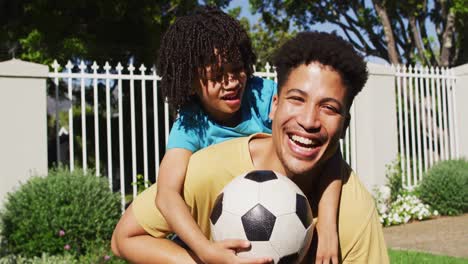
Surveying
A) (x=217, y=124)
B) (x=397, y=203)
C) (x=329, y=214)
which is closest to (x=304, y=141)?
(x=329, y=214)

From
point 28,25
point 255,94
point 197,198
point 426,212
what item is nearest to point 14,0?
point 28,25

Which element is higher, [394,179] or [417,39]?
[417,39]

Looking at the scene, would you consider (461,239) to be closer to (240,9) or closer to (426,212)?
(426,212)

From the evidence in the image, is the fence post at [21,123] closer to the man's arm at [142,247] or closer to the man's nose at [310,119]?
the man's arm at [142,247]

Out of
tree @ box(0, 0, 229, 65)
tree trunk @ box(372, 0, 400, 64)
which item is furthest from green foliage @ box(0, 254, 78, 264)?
tree trunk @ box(372, 0, 400, 64)

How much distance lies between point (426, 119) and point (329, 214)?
10895mm

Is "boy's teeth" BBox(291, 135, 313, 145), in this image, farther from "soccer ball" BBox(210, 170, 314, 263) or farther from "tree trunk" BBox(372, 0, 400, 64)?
"tree trunk" BBox(372, 0, 400, 64)

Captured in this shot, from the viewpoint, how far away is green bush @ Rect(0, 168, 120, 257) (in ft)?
21.5

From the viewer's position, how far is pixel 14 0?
1271 cm

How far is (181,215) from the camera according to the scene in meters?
2.49

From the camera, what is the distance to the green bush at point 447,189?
10.1m

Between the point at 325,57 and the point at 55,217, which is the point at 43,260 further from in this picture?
the point at 325,57

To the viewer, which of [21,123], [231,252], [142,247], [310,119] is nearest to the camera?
[231,252]

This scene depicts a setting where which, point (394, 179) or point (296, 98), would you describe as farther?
point (394, 179)
